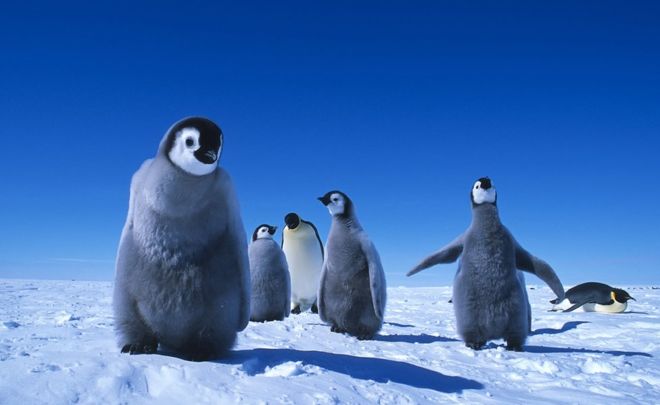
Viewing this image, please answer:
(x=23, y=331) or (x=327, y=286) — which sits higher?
(x=327, y=286)

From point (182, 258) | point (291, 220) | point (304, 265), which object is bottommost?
point (182, 258)

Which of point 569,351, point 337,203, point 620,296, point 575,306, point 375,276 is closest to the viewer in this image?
point 569,351

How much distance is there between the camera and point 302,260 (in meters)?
9.20

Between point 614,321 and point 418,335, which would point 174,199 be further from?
point 614,321

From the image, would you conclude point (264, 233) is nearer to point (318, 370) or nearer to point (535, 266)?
point (535, 266)

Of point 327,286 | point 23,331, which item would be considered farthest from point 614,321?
point 23,331

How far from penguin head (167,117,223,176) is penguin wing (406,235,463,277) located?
320 centimetres

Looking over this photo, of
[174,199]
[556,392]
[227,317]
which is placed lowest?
[556,392]

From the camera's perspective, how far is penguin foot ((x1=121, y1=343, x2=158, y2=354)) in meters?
2.89

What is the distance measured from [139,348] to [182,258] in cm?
57

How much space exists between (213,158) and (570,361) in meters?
3.41

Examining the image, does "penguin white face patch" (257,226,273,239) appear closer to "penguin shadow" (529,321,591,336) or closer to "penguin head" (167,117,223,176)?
"penguin shadow" (529,321,591,336)

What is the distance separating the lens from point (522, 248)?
543 cm

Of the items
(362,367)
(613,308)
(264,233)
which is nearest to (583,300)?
(613,308)
